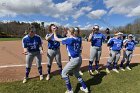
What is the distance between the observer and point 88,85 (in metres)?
7.36

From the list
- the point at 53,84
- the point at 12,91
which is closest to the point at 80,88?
the point at 53,84

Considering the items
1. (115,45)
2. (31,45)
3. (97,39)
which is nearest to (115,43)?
(115,45)

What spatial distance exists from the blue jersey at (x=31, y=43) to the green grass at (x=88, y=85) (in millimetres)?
1157

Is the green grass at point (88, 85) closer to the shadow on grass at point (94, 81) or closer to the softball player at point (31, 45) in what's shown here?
the shadow on grass at point (94, 81)

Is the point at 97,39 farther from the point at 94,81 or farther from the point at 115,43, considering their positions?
the point at 94,81

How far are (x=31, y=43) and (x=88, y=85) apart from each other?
241 centimetres

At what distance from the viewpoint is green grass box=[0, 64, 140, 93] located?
22.1ft

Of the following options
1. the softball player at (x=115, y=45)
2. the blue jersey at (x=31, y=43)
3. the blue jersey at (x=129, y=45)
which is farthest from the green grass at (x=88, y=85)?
the blue jersey at (x=129, y=45)

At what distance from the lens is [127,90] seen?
279 inches

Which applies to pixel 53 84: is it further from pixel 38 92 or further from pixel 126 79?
pixel 126 79

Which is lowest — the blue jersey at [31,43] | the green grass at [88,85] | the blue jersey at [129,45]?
the green grass at [88,85]

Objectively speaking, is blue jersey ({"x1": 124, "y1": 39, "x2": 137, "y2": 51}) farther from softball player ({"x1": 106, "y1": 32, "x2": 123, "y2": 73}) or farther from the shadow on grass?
the shadow on grass

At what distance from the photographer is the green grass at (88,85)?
266 inches

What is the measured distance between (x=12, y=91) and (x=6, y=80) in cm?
A: 122
